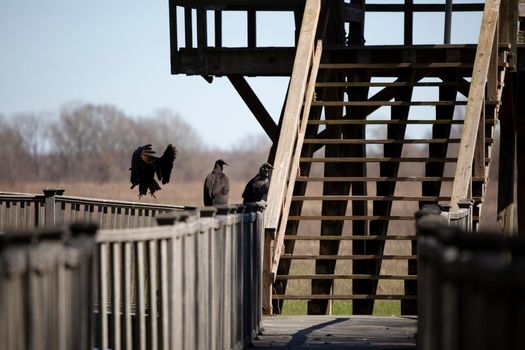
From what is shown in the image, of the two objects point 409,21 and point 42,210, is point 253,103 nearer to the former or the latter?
point 409,21

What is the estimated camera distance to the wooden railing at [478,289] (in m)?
3.88

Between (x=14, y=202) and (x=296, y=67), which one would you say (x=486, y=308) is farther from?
(x=14, y=202)

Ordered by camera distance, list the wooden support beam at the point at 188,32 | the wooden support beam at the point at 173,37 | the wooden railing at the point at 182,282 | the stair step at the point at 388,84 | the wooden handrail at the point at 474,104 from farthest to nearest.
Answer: the wooden support beam at the point at 188,32, the wooden support beam at the point at 173,37, the stair step at the point at 388,84, the wooden handrail at the point at 474,104, the wooden railing at the point at 182,282

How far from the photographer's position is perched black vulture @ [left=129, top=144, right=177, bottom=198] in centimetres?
1886

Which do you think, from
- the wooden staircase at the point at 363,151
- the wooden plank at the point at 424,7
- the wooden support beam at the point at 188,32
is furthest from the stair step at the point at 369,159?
the wooden plank at the point at 424,7

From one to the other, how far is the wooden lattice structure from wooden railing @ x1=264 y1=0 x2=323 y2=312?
0.01 m

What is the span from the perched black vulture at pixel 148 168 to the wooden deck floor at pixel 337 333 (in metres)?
6.07

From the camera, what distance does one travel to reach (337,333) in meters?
11.8

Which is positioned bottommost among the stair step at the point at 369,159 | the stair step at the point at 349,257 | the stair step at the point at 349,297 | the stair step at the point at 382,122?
the stair step at the point at 349,297

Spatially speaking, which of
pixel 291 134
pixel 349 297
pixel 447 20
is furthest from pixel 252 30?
pixel 349 297

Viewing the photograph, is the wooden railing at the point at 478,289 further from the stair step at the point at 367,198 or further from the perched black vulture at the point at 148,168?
the perched black vulture at the point at 148,168

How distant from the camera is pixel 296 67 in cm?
1495

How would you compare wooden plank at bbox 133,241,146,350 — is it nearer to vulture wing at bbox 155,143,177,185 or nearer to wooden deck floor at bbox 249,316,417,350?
wooden deck floor at bbox 249,316,417,350

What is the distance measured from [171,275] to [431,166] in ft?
30.6
